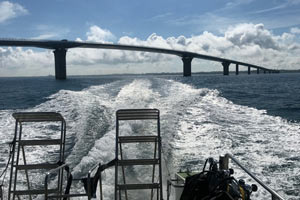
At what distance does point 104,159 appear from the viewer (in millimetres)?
7766

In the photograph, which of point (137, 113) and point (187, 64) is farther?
point (187, 64)

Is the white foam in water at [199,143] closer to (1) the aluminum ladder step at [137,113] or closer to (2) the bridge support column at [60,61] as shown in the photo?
(1) the aluminum ladder step at [137,113]

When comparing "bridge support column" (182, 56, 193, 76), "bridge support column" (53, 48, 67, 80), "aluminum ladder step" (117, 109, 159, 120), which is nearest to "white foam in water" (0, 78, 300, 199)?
"aluminum ladder step" (117, 109, 159, 120)

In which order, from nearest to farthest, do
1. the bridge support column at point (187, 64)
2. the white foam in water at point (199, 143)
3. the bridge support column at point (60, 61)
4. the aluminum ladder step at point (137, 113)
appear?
1. the aluminum ladder step at point (137, 113)
2. the white foam in water at point (199, 143)
3. the bridge support column at point (60, 61)
4. the bridge support column at point (187, 64)

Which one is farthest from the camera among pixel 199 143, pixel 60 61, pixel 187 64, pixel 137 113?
pixel 187 64

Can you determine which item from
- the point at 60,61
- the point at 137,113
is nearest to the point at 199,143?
the point at 137,113

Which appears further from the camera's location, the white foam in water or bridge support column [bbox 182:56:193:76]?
bridge support column [bbox 182:56:193:76]

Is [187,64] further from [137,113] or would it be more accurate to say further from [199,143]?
[137,113]

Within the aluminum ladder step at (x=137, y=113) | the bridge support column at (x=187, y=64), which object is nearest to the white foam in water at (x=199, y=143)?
the aluminum ladder step at (x=137, y=113)

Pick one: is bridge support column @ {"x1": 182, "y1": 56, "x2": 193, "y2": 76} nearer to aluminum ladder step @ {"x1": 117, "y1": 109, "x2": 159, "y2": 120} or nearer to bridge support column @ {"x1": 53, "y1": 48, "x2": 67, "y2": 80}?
bridge support column @ {"x1": 53, "y1": 48, "x2": 67, "y2": 80}

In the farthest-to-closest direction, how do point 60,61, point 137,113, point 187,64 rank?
1. point 187,64
2. point 60,61
3. point 137,113

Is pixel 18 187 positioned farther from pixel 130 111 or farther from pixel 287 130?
pixel 287 130

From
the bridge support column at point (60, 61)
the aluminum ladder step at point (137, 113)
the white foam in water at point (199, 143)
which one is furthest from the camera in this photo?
the bridge support column at point (60, 61)

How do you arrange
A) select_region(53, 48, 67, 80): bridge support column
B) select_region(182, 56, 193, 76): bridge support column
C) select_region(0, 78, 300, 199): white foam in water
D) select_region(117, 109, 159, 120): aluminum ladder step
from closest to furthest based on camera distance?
select_region(117, 109, 159, 120): aluminum ladder step, select_region(0, 78, 300, 199): white foam in water, select_region(53, 48, 67, 80): bridge support column, select_region(182, 56, 193, 76): bridge support column
